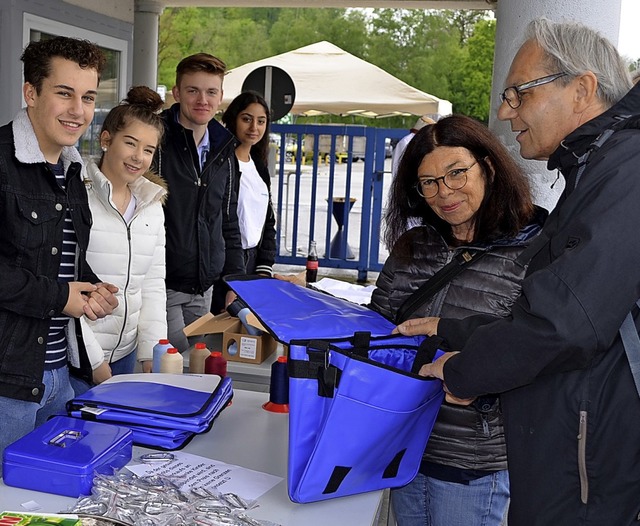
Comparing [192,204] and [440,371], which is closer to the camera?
[440,371]

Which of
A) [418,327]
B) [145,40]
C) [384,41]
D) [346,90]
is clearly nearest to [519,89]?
[418,327]

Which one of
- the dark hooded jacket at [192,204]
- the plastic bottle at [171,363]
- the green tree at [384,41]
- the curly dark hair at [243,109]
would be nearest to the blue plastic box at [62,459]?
the plastic bottle at [171,363]

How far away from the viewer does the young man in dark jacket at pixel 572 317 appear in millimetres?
1427

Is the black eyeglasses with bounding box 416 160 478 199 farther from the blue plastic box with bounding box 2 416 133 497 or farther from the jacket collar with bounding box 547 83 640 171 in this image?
the blue plastic box with bounding box 2 416 133 497

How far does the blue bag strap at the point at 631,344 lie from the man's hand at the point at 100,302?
1.41 m

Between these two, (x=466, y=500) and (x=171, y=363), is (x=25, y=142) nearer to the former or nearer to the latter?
→ (x=171, y=363)

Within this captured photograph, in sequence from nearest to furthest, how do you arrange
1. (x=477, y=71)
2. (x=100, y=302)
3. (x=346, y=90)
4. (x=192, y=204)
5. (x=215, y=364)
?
(x=100, y=302) → (x=215, y=364) → (x=192, y=204) → (x=346, y=90) → (x=477, y=71)

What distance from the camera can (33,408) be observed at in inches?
87.2

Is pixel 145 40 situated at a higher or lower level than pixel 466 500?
higher

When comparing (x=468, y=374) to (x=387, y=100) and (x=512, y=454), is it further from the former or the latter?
(x=387, y=100)

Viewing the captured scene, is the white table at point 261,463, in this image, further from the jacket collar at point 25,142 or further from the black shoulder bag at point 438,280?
the jacket collar at point 25,142

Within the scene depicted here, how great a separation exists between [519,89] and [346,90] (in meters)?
10.2

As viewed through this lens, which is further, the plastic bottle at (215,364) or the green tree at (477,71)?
the green tree at (477,71)

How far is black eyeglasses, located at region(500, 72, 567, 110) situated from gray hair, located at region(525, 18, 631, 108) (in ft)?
0.05
